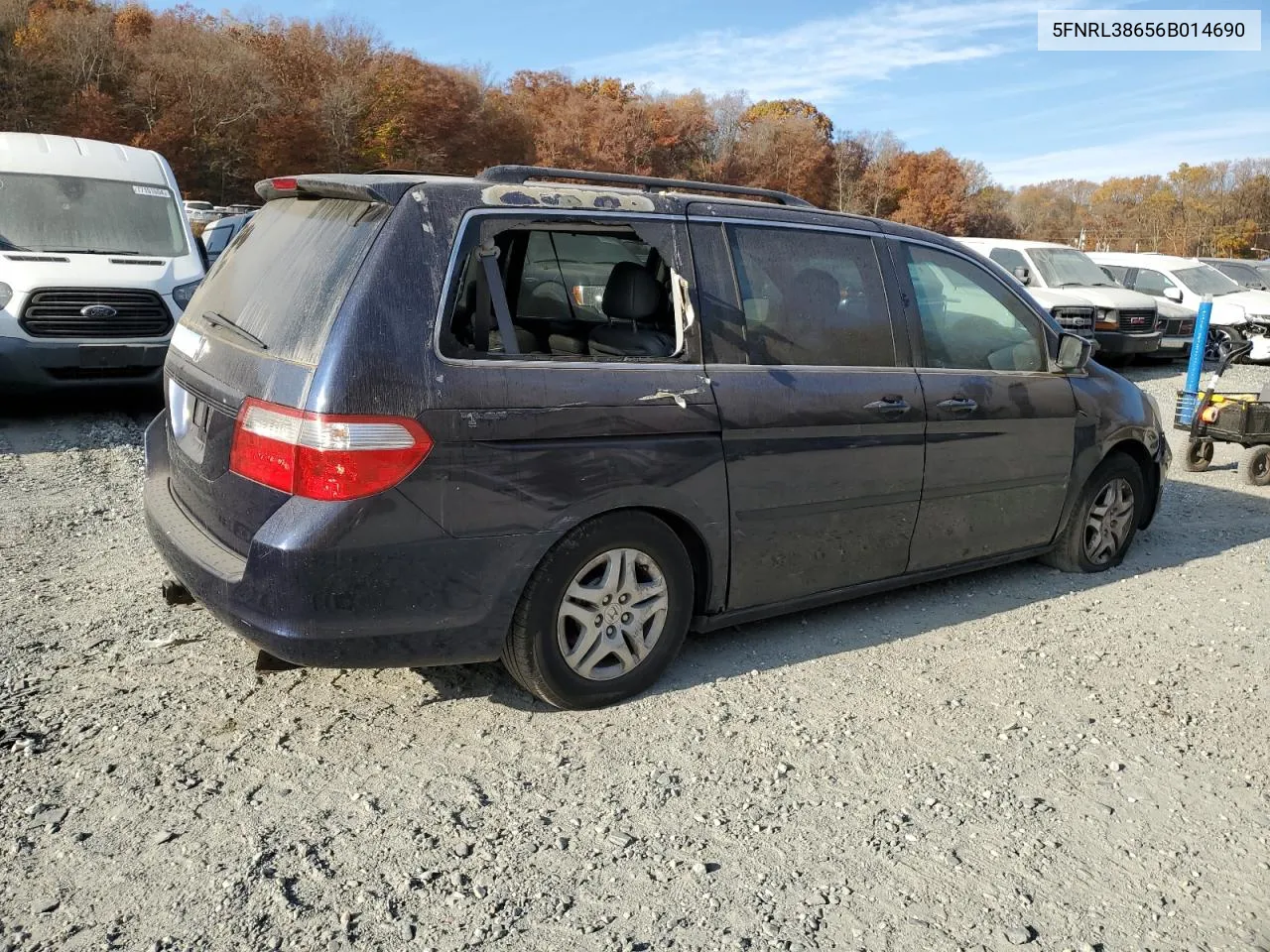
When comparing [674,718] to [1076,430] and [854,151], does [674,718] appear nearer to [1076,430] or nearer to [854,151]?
[1076,430]

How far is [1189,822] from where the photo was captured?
3.34 meters

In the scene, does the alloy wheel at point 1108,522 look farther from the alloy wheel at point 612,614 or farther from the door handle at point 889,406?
the alloy wheel at point 612,614

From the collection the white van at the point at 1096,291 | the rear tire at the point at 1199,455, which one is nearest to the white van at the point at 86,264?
the rear tire at the point at 1199,455

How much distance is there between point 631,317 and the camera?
417cm

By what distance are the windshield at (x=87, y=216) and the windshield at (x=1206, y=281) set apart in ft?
54.6

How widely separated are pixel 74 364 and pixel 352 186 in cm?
602

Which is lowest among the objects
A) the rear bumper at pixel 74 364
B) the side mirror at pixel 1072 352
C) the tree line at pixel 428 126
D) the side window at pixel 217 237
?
the rear bumper at pixel 74 364

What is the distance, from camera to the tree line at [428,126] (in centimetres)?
4309

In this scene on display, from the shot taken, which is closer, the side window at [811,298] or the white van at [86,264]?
the side window at [811,298]

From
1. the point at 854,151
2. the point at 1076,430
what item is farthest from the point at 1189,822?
the point at 854,151

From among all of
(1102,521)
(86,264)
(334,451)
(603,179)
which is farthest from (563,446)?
(86,264)

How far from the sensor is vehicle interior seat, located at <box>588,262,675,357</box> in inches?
156

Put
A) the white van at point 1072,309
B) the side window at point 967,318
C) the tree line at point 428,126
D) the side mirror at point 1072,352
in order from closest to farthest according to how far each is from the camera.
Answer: the side window at point 967,318 → the side mirror at point 1072,352 → the white van at point 1072,309 → the tree line at point 428,126

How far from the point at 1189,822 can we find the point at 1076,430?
8.25 feet
